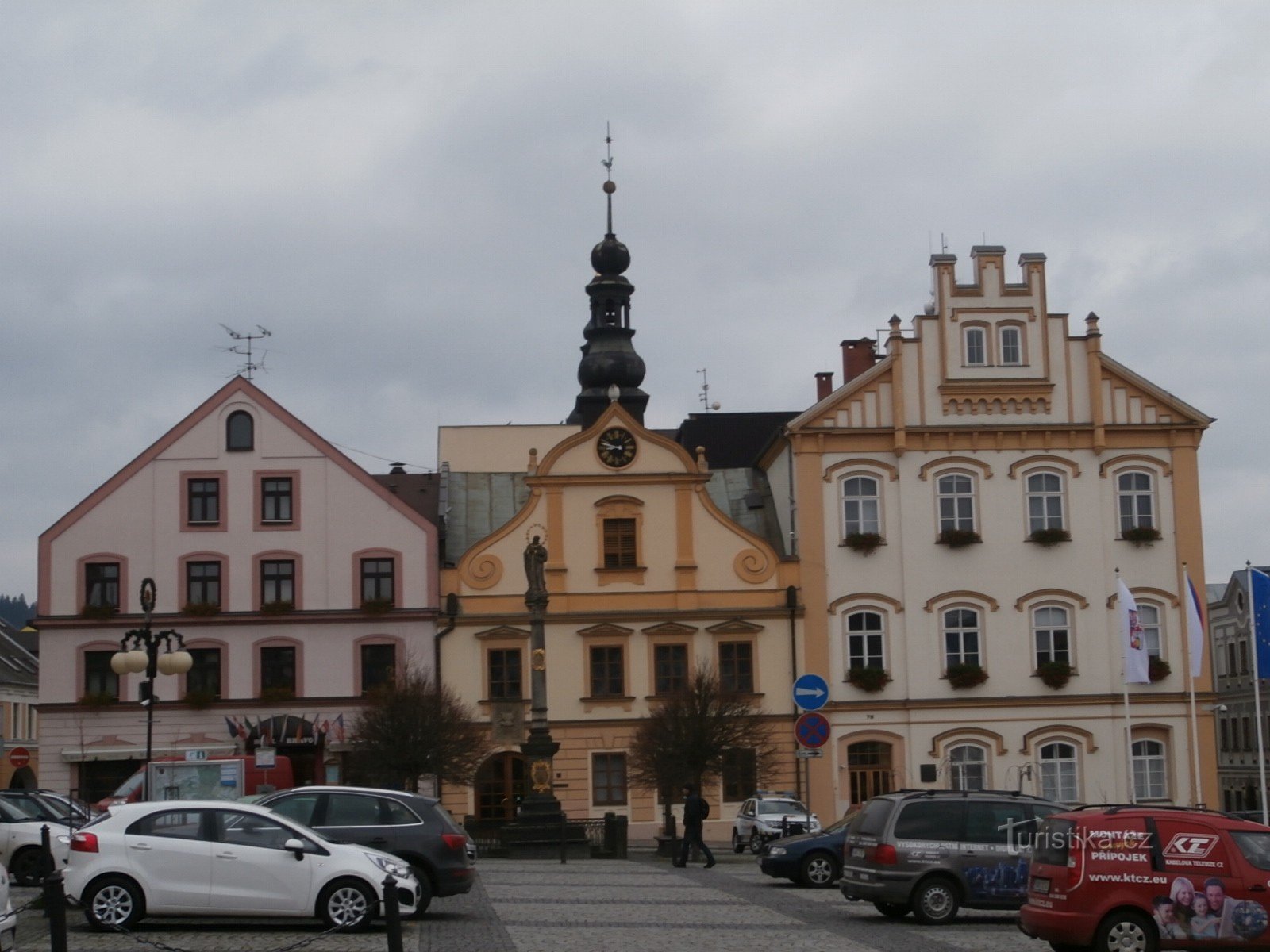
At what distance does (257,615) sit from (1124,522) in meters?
25.3

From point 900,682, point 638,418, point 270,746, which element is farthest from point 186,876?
point 638,418

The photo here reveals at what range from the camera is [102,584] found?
51.2 m

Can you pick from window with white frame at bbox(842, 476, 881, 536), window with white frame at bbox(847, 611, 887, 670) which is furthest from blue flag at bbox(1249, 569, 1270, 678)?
window with white frame at bbox(842, 476, 881, 536)

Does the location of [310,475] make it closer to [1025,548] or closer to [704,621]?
[704,621]

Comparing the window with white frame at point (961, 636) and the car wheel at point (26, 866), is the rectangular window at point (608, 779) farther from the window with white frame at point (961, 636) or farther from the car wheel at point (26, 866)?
the car wheel at point (26, 866)

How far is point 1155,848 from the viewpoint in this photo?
18641 mm

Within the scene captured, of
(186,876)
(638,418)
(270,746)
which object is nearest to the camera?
(186,876)

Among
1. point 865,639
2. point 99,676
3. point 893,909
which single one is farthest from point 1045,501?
point 893,909

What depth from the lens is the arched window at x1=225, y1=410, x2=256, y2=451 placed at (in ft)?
171

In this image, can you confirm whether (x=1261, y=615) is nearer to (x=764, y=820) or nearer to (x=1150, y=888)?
(x=764, y=820)

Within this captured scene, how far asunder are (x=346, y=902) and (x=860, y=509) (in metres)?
33.7

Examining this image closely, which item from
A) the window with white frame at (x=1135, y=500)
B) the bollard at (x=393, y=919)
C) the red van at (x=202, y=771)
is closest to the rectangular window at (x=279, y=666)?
the red van at (x=202, y=771)

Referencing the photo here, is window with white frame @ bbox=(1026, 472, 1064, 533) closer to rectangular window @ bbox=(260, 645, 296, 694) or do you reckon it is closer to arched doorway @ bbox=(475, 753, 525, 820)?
arched doorway @ bbox=(475, 753, 525, 820)

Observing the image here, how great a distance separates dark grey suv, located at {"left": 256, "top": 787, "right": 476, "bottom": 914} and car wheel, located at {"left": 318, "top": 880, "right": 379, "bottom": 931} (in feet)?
8.13
